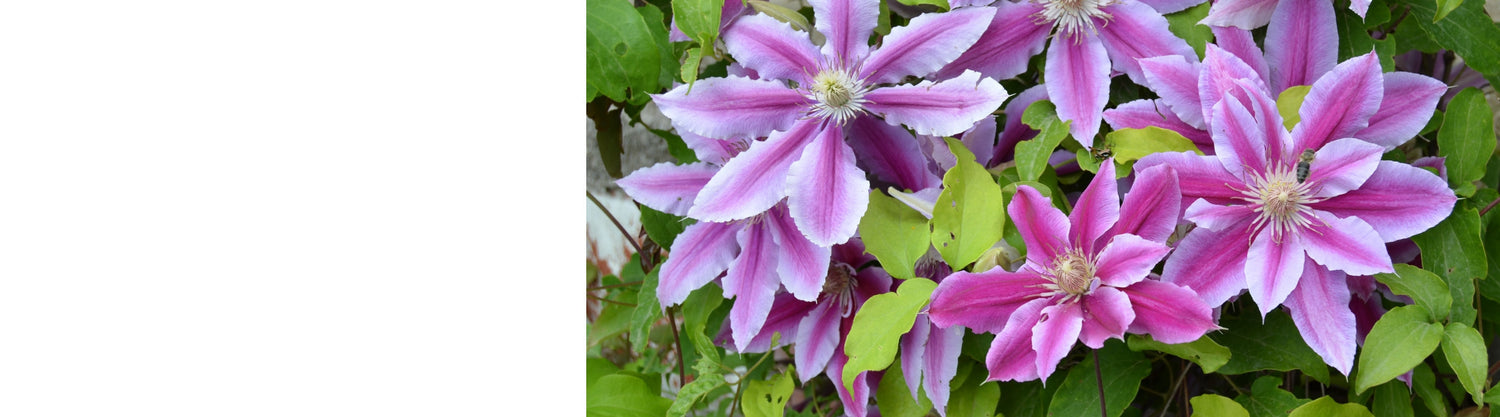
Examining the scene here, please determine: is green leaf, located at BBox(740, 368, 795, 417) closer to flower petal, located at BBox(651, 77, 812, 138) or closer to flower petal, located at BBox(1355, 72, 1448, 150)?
flower petal, located at BBox(651, 77, 812, 138)

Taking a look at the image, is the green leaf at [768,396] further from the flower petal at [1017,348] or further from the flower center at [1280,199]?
the flower center at [1280,199]

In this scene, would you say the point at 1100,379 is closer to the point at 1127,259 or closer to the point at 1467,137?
the point at 1127,259

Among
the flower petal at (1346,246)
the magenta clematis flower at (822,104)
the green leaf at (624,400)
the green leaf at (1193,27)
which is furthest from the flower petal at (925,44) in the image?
the green leaf at (624,400)
